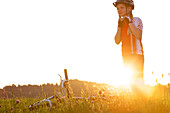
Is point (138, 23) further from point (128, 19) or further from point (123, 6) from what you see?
point (123, 6)

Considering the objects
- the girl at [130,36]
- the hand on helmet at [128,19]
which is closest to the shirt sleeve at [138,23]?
the girl at [130,36]

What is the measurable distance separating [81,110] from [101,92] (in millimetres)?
1306

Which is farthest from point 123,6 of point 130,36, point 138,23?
point 130,36

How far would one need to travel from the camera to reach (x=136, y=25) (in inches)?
183

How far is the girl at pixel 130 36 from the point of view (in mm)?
4570

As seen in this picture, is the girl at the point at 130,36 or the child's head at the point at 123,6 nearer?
the girl at the point at 130,36

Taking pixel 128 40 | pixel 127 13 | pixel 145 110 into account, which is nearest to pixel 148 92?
pixel 145 110

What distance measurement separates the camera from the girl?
4.57m

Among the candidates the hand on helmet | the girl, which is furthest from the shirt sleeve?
the hand on helmet

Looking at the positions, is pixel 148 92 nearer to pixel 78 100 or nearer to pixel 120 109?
pixel 120 109

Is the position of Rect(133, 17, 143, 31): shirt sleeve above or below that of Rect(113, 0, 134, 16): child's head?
below

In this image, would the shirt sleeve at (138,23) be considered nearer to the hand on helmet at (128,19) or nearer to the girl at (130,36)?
the girl at (130,36)

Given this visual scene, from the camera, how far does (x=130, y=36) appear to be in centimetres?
473

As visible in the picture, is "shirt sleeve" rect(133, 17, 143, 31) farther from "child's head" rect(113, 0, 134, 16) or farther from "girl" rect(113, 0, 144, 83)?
"child's head" rect(113, 0, 134, 16)
